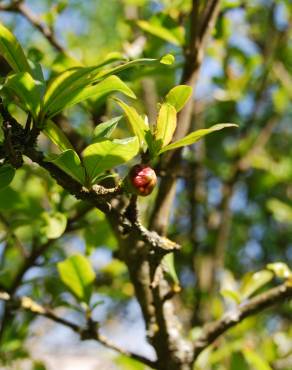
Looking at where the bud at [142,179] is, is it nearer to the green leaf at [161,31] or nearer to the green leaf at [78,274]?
the green leaf at [78,274]

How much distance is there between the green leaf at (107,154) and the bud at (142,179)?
0.02 metres

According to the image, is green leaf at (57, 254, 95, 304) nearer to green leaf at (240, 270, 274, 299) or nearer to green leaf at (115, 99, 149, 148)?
green leaf at (240, 270, 274, 299)

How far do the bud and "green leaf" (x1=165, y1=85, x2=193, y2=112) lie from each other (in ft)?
0.28

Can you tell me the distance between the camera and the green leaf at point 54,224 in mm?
910

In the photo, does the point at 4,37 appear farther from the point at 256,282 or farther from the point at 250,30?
the point at 250,30

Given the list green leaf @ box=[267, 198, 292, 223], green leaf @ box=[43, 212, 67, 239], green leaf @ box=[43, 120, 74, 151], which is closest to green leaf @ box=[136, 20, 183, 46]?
green leaf @ box=[43, 212, 67, 239]

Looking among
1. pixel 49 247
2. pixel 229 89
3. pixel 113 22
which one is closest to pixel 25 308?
pixel 49 247

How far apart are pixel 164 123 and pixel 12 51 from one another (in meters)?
0.19

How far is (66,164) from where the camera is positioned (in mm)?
581

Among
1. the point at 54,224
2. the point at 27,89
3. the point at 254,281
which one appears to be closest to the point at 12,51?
the point at 27,89

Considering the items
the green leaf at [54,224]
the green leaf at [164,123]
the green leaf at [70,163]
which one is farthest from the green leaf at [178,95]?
the green leaf at [54,224]

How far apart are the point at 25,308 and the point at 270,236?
7.93 feet

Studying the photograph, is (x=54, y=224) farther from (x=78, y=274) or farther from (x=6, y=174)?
(x=6, y=174)

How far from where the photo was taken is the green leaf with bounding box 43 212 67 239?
91 cm
